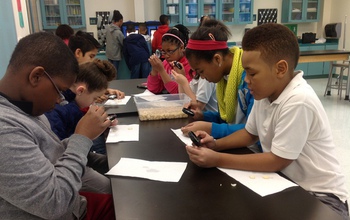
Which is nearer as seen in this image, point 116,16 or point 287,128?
point 287,128

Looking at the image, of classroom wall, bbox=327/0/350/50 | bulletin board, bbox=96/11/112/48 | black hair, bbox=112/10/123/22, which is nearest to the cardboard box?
black hair, bbox=112/10/123/22

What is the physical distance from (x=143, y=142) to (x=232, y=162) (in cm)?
45

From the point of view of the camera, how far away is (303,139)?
1021 mm

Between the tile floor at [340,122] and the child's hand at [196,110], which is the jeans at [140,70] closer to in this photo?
the tile floor at [340,122]

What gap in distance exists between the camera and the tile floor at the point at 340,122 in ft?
9.04

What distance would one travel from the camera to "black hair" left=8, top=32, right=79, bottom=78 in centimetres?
86

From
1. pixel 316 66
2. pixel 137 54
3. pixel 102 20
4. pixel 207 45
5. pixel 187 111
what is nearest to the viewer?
pixel 207 45

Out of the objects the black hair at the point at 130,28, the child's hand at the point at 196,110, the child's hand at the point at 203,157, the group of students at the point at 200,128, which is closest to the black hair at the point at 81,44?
the group of students at the point at 200,128

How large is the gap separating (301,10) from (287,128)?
274 inches

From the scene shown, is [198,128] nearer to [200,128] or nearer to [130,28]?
[200,128]

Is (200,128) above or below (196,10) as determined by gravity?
below

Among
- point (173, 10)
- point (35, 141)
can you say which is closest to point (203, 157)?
point (35, 141)

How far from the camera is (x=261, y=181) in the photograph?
3.19 feet

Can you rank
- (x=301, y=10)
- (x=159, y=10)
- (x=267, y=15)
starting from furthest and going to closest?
1. (x=267, y=15)
2. (x=301, y=10)
3. (x=159, y=10)
